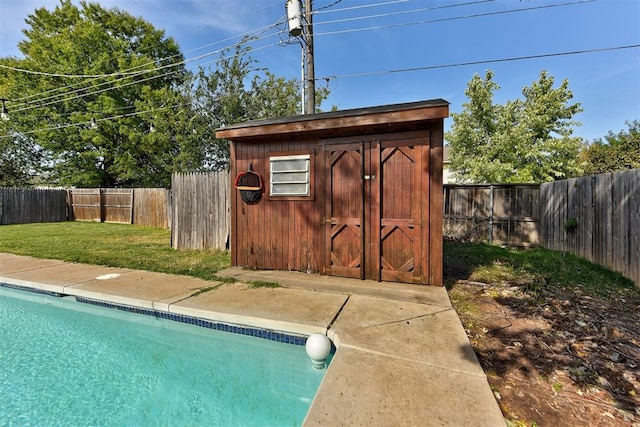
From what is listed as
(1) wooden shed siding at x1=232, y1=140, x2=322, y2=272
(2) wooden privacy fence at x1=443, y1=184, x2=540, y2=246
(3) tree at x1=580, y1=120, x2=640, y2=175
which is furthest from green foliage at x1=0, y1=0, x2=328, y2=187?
(3) tree at x1=580, y1=120, x2=640, y2=175

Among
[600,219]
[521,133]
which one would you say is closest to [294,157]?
[600,219]

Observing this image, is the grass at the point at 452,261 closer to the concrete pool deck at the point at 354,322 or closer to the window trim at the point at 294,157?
the concrete pool deck at the point at 354,322

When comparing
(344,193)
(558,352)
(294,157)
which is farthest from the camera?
(294,157)

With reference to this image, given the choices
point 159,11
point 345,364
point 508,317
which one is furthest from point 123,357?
point 159,11

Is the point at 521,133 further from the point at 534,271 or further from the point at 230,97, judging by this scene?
the point at 230,97

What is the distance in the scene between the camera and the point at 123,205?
12.5m

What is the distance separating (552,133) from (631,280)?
38.2 ft

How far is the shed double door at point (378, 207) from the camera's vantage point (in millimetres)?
3906

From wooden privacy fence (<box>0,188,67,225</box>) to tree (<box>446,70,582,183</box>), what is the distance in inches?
752

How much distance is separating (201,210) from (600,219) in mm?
7490

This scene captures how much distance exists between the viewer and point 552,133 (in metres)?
12.6

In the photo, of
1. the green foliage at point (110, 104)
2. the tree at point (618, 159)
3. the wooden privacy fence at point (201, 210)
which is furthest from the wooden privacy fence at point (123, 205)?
the tree at point (618, 159)

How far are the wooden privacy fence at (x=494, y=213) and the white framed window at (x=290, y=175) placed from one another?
5.18 m

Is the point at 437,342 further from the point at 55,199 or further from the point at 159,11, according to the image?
the point at 55,199
